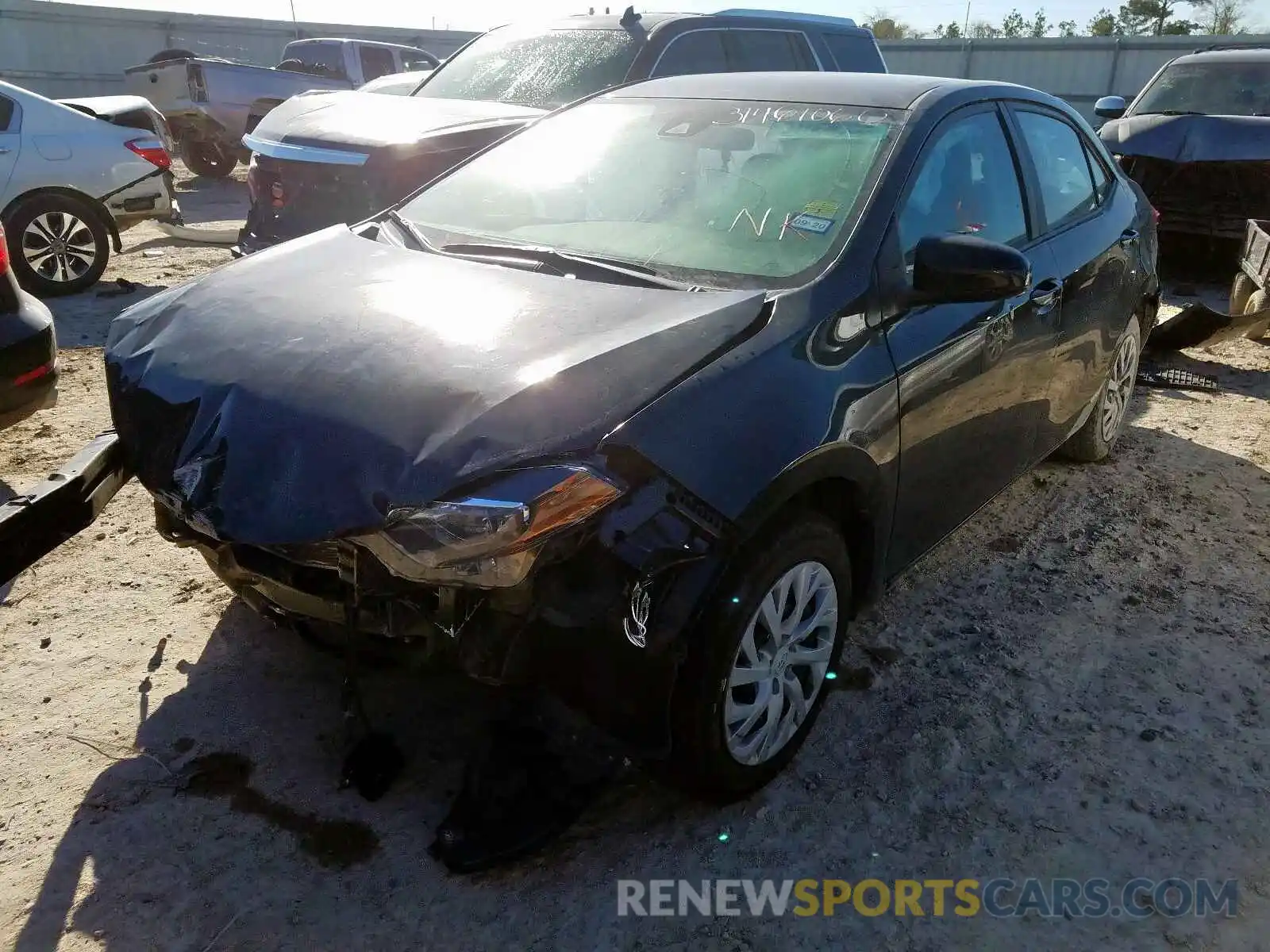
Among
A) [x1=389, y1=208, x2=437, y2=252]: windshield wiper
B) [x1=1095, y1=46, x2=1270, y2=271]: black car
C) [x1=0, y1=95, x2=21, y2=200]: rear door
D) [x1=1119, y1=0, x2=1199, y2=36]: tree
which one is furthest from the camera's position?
[x1=1119, y1=0, x2=1199, y2=36]: tree

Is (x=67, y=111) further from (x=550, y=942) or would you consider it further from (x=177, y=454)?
(x=550, y=942)

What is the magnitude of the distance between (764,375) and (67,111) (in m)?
7.53

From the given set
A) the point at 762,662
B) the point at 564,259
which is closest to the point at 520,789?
the point at 762,662

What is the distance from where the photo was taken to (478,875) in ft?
7.56

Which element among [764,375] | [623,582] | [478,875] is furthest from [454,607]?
[764,375]

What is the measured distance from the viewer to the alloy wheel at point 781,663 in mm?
2396

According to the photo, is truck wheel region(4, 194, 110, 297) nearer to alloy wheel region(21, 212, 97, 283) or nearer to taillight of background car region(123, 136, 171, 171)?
alloy wheel region(21, 212, 97, 283)

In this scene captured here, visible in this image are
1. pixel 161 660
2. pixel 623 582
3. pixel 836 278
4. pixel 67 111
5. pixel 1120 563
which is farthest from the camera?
pixel 67 111

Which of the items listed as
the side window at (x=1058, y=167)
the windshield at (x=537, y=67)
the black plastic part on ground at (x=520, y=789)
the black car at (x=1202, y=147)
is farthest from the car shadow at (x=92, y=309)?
the black car at (x=1202, y=147)

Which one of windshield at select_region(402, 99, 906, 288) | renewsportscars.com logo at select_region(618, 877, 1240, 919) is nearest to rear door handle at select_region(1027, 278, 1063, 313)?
windshield at select_region(402, 99, 906, 288)

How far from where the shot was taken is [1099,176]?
427 centimetres

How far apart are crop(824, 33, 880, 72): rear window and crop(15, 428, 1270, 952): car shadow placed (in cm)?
579

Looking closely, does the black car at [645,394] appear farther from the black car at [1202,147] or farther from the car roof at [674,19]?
the black car at [1202,147]

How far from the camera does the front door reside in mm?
2816
